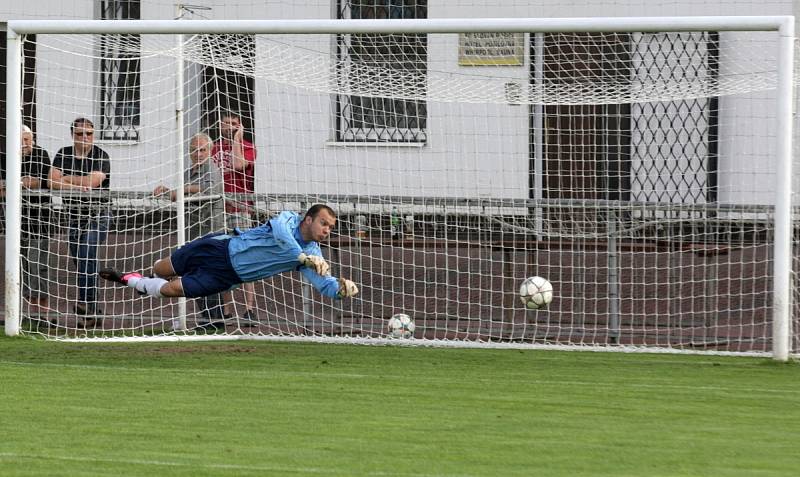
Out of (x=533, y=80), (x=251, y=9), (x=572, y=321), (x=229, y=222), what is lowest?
(x=572, y=321)

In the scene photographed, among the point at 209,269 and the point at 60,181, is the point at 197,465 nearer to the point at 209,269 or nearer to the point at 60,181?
the point at 209,269

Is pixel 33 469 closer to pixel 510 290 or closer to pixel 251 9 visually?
pixel 510 290

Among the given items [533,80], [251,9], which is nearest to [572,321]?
[533,80]

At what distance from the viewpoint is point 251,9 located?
19.4 meters

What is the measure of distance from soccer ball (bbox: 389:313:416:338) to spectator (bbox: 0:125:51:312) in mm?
2894

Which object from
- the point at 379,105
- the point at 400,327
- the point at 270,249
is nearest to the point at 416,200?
the point at 400,327

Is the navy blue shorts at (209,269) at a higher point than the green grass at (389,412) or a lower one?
higher

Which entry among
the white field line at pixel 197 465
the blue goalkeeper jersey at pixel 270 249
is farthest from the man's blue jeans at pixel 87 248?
the white field line at pixel 197 465

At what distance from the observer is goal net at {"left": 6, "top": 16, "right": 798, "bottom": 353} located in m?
11.7

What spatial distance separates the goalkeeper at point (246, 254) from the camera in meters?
10.4

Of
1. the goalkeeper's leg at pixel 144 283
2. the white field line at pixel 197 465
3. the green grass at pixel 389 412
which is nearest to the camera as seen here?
the white field line at pixel 197 465

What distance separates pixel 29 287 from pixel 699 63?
9.38 metres

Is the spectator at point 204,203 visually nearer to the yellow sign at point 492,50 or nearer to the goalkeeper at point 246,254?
the goalkeeper at point 246,254

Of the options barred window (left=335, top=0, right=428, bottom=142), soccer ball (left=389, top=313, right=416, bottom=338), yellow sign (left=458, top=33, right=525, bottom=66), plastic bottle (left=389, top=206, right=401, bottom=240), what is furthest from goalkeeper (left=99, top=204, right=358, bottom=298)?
yellow sign (left=458, top=33, right=525, bottom=66)
